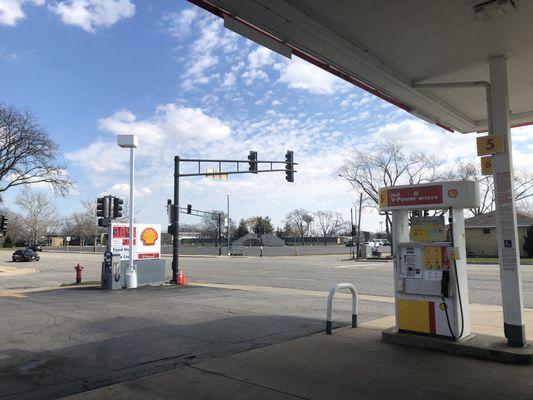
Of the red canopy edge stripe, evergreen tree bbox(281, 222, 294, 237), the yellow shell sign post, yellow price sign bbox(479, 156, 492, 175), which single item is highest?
evergreen tree bbox(281, 222, 294, 237)

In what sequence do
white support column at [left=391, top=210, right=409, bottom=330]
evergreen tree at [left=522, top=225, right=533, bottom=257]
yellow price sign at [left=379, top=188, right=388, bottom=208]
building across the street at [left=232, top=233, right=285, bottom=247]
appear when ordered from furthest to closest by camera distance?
building across the street at [left=232, top=233, right=285, bottom=247]
evergreen tree at [left=522, top=225, right=533, bottom=257]
yellow price sign at [left=379, top=188, right=388, bottom=208]
white support column at [left=391, top=210, right=409, bottom=330]

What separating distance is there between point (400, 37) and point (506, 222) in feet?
10.4

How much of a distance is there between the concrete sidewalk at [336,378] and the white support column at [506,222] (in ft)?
2.75

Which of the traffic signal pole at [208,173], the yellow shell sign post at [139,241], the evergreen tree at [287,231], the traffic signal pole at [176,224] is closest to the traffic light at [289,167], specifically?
the traffic signal pole at [208,173]

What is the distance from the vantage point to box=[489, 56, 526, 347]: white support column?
22.8 ft

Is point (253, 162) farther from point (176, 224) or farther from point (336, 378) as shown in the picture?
point (336, 378)

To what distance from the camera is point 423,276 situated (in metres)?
7.70

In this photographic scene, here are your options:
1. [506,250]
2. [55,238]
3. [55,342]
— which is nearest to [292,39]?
[506,250]

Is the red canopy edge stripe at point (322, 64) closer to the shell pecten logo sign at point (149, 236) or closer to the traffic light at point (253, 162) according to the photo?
the shell pecten logo sign at point (149, 236)

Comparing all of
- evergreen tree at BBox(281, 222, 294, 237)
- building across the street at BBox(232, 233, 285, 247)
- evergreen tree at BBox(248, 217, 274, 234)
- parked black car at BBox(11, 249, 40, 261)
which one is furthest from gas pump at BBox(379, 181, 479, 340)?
evergreen tree at BBox(281, 222, 294, 237)

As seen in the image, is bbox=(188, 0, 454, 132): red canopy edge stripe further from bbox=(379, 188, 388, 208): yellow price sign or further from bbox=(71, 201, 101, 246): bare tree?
bbox=(71, 201, 101, 246): bare tree

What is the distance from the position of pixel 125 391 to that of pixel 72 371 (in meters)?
1.50

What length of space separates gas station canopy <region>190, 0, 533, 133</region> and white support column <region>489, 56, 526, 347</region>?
784 mm

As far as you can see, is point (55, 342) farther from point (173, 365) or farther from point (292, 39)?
point (292, 39)
